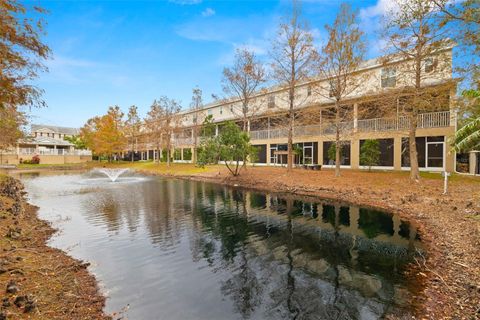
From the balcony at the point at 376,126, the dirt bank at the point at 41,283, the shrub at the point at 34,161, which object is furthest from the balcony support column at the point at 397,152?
the shrub at the point at 34,161

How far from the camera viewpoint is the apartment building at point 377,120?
20.4m

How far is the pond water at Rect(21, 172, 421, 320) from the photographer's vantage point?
6.22 meters

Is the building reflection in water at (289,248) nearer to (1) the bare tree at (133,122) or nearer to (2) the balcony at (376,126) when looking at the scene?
(2) the balcony at (376,126)

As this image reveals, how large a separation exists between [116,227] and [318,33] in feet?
75.8

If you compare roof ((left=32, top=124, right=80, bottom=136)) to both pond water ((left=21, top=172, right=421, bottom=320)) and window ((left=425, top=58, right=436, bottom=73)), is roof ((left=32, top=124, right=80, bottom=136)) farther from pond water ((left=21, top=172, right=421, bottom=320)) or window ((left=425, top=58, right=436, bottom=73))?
window ((left=425, top=58, right=436, bottom=73))

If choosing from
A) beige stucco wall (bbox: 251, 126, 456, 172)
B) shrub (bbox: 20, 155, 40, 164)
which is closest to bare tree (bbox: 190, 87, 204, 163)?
beige stucco wall (bbox: 251, 126, 456, 172)

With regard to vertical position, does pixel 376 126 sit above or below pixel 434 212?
above

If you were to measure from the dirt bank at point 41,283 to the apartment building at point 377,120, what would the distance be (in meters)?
21.2

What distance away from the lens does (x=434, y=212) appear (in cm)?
1354

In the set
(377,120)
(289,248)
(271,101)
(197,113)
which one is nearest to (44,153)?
(197,113)

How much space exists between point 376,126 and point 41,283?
29633 millimetres

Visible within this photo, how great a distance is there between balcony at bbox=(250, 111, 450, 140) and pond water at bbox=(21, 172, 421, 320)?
14728 millimetres

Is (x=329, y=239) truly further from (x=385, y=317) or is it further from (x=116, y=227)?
(x=116, y=227)

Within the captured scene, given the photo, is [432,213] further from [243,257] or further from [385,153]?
[385,153]
